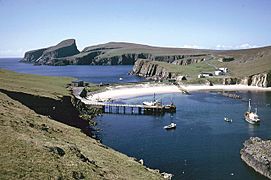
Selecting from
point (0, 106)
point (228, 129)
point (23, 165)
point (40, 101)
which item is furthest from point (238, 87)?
point (23, 165)

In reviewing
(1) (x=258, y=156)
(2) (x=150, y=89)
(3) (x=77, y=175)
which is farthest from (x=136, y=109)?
(3) (x=77, y=175)

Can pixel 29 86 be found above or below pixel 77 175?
above

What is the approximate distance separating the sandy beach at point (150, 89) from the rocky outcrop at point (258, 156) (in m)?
70.5

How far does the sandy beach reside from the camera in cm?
12970

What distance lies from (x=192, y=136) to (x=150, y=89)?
72.9 m

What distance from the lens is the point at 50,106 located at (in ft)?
213

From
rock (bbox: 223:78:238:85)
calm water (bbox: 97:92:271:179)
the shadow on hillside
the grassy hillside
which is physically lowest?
calm water (bbox: 97:92:271:179)

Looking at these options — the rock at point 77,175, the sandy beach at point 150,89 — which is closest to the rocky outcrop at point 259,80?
the sandy beach at point 150,89

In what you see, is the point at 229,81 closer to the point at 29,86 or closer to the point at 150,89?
the point at 150,89

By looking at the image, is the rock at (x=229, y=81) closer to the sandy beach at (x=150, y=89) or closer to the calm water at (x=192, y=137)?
the sandy beach at (x=150, y=89)

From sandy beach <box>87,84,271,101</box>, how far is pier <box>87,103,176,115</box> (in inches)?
632

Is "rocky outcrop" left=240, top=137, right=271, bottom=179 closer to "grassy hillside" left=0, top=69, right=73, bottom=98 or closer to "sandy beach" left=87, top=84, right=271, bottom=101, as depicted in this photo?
"grassy hillside" left=0, top=69, right=73, bottom=98

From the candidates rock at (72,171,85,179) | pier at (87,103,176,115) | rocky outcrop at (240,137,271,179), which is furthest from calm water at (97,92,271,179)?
rock at (72,171,85,179)

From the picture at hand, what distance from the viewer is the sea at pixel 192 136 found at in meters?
54.0
